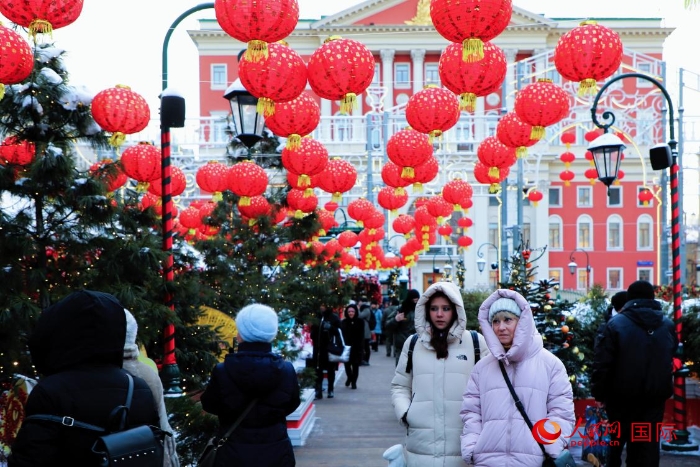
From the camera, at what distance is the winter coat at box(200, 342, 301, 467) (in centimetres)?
446

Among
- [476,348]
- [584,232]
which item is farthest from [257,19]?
[584,232]

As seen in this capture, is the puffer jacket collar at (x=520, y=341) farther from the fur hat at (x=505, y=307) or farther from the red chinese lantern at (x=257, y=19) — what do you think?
the red chinese lantern at (x=257, y=19)

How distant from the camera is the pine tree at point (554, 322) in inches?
362

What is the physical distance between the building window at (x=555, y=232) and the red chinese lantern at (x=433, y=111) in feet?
184

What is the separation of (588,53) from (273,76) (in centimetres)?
Result: 332

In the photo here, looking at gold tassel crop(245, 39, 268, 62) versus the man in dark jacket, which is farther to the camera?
gold tassel crop(245, 39, 268, 62)

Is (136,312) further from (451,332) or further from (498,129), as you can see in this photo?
(498,129)

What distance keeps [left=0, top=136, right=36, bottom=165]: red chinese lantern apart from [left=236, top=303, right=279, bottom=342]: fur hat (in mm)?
2772

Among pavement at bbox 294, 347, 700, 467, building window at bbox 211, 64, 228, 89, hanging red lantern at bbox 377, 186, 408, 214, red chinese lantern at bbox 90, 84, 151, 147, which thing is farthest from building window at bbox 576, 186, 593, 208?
red chinese lantern at bbox 90, 84, 151, 147

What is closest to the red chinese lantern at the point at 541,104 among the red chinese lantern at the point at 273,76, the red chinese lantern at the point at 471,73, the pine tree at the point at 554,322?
the pine tree at the point at 554,322

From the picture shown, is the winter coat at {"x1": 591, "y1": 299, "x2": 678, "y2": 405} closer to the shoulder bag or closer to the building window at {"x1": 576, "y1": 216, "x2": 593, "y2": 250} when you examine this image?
the shoulder bag

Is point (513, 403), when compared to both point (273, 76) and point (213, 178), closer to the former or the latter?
point (273, 76)

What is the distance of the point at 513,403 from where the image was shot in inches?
175

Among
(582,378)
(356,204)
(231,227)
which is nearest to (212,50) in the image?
(356,204)
